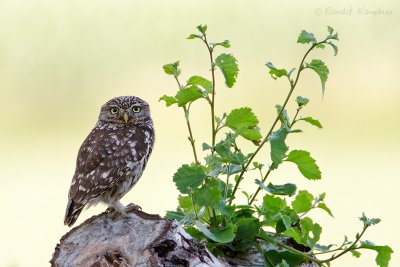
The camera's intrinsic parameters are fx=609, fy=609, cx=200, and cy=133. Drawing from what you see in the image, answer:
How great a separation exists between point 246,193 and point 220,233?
48cm

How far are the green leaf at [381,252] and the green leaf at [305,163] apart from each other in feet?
1.66

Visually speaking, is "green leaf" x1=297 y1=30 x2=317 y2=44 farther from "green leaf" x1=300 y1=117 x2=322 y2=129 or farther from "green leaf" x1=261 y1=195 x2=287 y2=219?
"green leaf" x1=261 y1=195 x2=287 y2=219

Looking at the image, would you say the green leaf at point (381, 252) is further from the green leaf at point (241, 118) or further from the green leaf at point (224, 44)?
the green leaf at point (224, 44)

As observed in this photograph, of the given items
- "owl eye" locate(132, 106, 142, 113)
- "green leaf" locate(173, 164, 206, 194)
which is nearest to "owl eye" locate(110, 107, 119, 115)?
"owl eye" locate(132, 106, 142, 113)

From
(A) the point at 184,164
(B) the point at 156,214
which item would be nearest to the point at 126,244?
(B) the point at 156,214

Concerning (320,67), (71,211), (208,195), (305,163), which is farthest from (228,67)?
(71,211)

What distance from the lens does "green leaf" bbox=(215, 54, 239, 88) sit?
394 cm

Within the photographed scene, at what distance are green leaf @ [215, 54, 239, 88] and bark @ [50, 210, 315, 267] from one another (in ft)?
3.41

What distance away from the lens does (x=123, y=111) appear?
492cm

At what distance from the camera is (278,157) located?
361cm

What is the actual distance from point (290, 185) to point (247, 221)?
14.4 inches

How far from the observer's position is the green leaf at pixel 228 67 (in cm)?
394

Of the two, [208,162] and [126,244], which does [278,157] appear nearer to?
[208,162]

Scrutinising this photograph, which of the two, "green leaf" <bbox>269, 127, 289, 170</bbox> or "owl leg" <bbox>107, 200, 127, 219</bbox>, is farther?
"owl leg" <bbox>107, 200, 127, 219</bbox>
